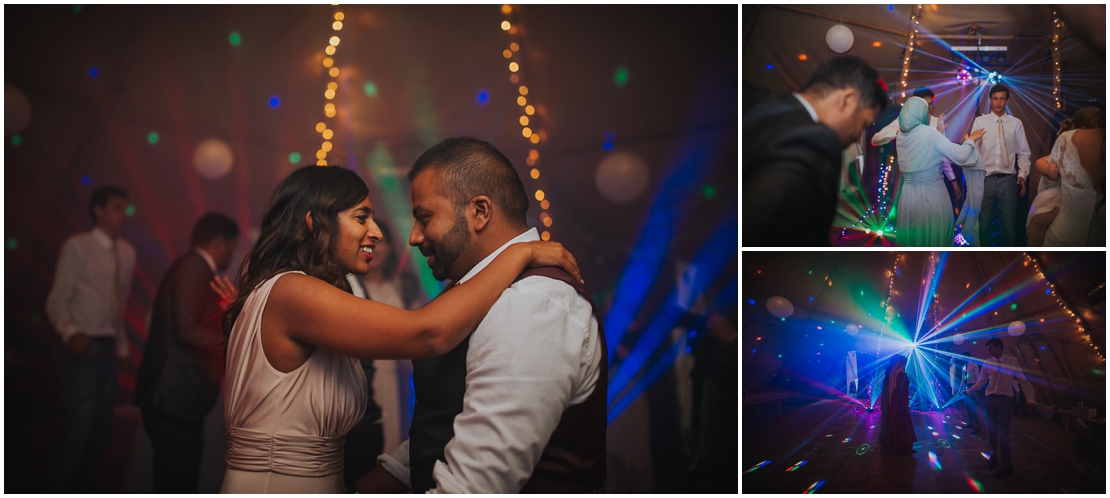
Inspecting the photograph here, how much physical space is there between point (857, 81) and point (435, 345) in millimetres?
1687

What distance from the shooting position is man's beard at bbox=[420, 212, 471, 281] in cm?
167

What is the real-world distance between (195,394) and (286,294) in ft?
6.46

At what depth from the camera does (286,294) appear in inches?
60.1

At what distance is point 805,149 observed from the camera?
2086mm

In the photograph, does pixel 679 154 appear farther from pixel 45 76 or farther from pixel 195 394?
pixel 45 76

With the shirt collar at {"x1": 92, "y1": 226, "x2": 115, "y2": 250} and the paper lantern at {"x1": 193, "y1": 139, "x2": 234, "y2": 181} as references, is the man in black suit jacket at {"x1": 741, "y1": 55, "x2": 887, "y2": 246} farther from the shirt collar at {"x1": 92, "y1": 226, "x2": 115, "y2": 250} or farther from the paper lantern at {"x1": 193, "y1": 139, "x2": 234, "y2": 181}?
the shirt collar at {"x1": 92, "y1": 226, "x2": 115, "y2": 250}

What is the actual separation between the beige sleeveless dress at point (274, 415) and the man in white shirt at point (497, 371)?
0.25 metres

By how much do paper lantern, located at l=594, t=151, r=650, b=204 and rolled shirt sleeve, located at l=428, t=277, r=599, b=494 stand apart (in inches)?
83.0

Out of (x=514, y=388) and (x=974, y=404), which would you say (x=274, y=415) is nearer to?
(x=514, y=388)

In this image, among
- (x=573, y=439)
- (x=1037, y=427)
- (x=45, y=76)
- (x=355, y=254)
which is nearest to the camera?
(x=573, y=439)

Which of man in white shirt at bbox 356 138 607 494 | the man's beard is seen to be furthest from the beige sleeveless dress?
the man's beard

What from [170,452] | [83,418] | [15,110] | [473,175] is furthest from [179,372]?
[473,175]

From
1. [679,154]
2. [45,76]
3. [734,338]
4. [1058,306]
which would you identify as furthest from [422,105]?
[1058,306]

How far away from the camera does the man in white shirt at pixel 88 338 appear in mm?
2949
